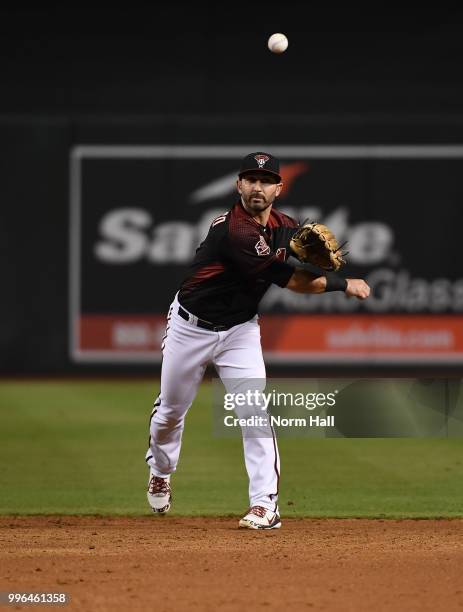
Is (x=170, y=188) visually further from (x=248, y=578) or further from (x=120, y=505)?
(x=248, y=578)

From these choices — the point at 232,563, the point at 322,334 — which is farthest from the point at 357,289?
the point at 322,334

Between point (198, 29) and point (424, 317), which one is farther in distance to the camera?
point (198, 29)

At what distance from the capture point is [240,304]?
665 cm

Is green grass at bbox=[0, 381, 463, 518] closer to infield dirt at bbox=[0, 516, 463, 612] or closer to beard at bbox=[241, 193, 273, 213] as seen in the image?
infield dirt at bbox=[0, 516, 463, 612]

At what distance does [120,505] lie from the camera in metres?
7.59

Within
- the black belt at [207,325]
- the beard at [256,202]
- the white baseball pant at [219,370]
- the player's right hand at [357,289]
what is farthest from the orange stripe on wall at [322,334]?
the player's right hand at [357,289]

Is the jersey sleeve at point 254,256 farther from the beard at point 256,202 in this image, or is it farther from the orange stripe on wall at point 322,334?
the orange stripe on wall at point 322,334

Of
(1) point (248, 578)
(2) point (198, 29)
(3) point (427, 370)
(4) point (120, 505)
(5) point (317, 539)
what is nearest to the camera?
(1) point (248, 578)

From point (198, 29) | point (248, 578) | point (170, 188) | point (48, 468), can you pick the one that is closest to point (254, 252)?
point (248, 578)

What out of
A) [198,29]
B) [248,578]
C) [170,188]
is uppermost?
[198,29]

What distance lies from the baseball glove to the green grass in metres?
1.56

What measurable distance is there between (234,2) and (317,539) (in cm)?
1171
